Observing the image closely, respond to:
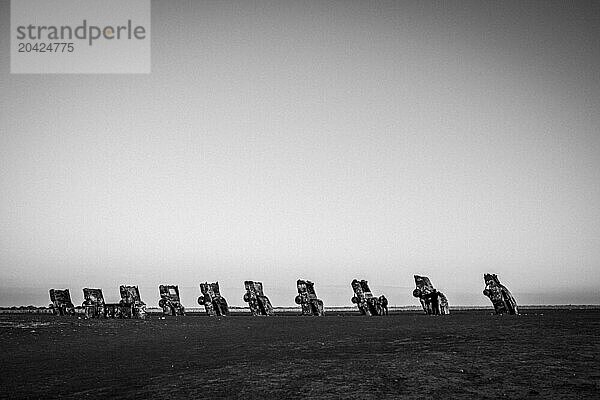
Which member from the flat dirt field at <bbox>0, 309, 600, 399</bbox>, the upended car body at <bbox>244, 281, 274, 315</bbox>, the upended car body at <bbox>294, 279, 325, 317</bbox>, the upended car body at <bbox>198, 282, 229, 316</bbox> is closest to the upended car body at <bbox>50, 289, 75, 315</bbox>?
the upended car body at <bbox>198, 282, 229, 316</bbox>

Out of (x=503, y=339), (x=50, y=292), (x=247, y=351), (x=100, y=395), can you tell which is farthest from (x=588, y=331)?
(x=50, y=292)

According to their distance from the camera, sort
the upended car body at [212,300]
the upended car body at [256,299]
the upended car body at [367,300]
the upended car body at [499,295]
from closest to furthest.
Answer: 1. the upended car body at [499,295]
2. the upended car body at [367,300]
3. the upended car body at [256,299]
4. the upended car body at [212,300]

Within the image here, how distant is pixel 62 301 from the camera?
7562 cm

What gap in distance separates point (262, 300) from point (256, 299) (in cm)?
104

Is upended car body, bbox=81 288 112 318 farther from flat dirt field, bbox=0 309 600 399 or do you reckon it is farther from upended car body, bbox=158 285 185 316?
flat dirt field, bbox=0 309 600 399

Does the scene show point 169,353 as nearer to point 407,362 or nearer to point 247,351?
point 247,351

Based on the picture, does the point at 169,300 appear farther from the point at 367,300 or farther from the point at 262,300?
the point at 367,300

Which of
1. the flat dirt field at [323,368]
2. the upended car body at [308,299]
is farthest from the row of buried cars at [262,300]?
the flat dirt field at [323,368]

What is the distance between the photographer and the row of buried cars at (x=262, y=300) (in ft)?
181

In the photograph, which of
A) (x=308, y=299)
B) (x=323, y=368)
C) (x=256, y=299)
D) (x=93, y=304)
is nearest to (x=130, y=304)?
(x=93, y=304)

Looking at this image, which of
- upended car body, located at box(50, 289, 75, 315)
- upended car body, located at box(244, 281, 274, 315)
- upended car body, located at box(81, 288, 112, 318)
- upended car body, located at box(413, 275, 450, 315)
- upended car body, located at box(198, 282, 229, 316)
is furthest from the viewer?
upended car body, located at box(50, 289, 75, 315)

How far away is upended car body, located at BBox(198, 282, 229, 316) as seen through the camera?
6931 centimetres

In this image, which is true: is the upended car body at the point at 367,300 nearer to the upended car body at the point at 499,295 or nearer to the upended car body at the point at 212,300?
the upended car body at the point at 499,295

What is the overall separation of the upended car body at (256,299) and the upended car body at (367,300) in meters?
13.3
